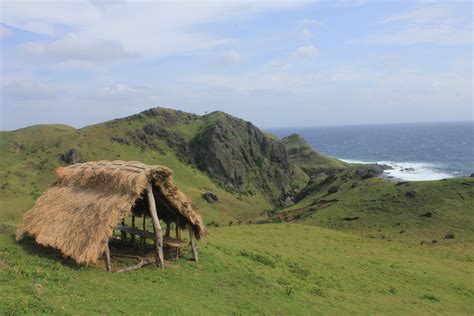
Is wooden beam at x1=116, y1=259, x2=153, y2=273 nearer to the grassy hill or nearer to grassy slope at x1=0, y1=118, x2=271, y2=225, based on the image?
the grassy hill

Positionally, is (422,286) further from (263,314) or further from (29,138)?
(29,138)

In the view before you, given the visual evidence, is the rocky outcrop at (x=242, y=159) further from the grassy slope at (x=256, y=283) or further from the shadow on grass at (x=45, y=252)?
the shadow on grass at (x=45, y=252)

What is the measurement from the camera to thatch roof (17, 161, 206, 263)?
1931cm

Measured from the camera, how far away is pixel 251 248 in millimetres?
32875

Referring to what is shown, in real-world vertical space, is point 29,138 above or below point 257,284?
above

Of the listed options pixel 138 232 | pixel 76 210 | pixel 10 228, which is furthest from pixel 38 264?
pixel 10 228

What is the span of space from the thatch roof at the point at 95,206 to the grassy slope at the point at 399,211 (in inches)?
1287

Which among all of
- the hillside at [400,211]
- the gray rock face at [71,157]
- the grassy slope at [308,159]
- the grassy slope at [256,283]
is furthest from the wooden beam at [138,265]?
the grassy slope at [308,159]

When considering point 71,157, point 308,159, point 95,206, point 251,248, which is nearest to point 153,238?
point 95,206

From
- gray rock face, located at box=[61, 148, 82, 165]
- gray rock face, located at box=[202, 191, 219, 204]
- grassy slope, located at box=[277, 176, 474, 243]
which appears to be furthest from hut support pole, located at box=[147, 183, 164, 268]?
gray rock face, located at box=[61, 148, 82, 165]

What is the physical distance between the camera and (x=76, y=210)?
21.4m

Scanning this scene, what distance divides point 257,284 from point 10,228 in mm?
17263

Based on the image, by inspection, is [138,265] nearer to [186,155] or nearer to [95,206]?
[95,206]

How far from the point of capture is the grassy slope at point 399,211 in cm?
4702
